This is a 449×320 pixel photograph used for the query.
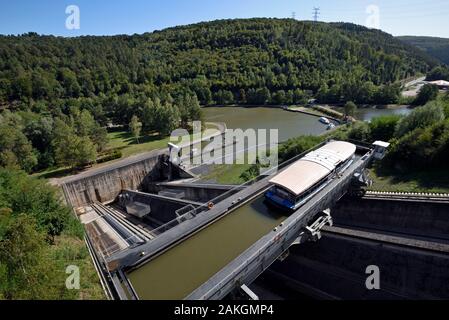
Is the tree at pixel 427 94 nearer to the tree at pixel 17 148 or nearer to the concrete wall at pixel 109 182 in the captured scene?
the concrete wall at pixel 109 182

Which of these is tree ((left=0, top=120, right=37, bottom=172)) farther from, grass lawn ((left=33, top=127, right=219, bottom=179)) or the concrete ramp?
the concrete ramp

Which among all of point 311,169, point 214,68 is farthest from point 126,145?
point 214,68

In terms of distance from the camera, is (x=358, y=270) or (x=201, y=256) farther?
(x=358, y=270)

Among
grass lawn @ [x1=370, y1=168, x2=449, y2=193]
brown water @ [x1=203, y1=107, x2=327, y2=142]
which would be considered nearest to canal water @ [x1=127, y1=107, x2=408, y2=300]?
grass lawn @ [x1=370, y1=168, x2=449, y2=193]

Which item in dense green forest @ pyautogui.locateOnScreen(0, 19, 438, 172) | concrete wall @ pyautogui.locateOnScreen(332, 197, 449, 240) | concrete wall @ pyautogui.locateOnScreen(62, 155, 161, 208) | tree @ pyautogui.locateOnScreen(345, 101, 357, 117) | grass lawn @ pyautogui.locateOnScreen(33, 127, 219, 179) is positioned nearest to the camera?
concrete wall @ pyautogui.locateOnScreen(332, 197, 449, 240)

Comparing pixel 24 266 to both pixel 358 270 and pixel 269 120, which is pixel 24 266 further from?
pixel 269 120

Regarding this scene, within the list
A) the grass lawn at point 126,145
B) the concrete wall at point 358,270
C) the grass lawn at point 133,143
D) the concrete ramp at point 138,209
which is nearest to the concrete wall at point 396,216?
the concrete wall at point 358,270
